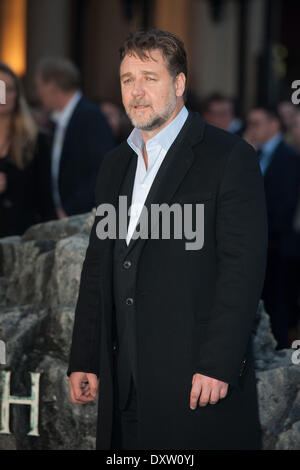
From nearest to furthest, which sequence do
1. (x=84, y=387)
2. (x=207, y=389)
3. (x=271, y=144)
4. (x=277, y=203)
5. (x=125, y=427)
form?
(x=207, y=389)
(x=125, y=427)
(x=84, y=387)
(x=277, y=203)
(x=271, y=144)

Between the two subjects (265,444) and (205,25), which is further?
(205,25)

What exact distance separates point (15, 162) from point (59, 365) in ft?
4.87

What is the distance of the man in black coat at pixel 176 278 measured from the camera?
106 inches

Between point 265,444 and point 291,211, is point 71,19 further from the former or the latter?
point 265,444

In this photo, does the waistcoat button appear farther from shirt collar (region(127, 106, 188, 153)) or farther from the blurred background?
the blurred background

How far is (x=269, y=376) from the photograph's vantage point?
3.63 meters

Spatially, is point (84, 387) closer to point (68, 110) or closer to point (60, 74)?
point (68, 110)

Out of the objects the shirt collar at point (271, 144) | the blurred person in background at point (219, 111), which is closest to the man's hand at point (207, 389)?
the shirt collar at point (271, 144)

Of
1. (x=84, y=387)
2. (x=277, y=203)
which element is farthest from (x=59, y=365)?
(x=277, y=203)

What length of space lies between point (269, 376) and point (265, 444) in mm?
285

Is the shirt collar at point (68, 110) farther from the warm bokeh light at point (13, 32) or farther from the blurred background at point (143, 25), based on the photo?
the warm bokeh light at point (13, 32)

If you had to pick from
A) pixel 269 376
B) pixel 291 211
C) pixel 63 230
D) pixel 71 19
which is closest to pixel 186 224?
pixel 269 376

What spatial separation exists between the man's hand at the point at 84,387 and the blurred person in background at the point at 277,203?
3.24 m

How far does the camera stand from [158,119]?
2.86 meters
